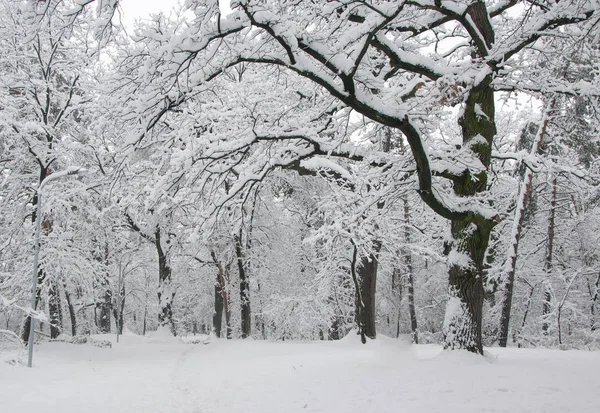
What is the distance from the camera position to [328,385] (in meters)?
7.68

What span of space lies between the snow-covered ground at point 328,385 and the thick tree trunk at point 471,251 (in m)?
0.48

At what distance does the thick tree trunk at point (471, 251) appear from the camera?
307 inches

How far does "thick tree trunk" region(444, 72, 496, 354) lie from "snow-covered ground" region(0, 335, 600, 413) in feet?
1.56

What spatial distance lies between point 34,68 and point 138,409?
553 inches

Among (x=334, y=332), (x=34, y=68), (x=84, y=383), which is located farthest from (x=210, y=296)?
(x=84, y=383)

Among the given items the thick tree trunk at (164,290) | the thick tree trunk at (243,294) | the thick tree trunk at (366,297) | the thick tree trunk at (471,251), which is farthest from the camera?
the thick tree trunk at (243,294)

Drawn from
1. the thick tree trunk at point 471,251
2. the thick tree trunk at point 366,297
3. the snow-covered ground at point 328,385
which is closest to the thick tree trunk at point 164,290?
the snow-covered ground at point 328,385

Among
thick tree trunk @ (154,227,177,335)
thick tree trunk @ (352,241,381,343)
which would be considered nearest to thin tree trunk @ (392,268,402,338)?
thick tree trunk @ (352,241,381,343)

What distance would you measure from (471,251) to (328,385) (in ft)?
11.5

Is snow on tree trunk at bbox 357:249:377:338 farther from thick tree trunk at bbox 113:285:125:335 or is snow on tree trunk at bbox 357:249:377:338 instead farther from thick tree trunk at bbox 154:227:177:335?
thick tree trunk at bbox 113:285:125:335

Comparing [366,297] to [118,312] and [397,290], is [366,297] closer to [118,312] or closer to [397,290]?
[397,290]

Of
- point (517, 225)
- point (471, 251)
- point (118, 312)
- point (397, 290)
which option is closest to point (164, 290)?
point (118, 312)

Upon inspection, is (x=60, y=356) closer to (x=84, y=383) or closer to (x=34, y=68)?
(x=84, y=383)

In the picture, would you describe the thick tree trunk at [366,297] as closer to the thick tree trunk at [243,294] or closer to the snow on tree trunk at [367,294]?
the snow on tree trunk at [367,294]
